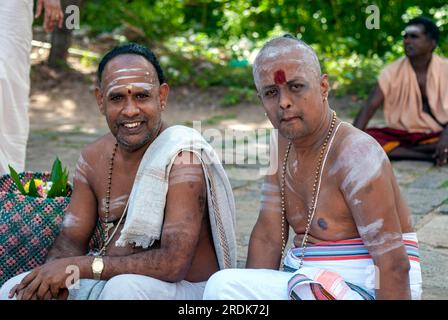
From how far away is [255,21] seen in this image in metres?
11.7

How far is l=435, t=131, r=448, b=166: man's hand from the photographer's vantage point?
6715 millimetres

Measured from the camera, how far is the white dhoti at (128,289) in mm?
2895

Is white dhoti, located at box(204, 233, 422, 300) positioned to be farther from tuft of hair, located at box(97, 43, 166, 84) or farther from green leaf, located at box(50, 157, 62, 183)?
green leaf, located at box(50, 157, 62, 183)

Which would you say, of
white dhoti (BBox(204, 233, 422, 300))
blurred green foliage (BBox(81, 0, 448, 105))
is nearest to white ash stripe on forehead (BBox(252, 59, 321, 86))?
white dhoti (BBox(204, 233, 422, 300))

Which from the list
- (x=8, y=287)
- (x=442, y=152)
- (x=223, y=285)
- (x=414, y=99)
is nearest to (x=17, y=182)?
(x=8, y=287)

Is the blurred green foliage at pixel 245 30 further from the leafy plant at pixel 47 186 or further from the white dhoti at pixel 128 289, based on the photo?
the white dhoti at pixel 128 289

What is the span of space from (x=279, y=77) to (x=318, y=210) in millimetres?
510

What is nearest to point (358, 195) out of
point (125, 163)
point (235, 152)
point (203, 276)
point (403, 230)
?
point (403, 230)

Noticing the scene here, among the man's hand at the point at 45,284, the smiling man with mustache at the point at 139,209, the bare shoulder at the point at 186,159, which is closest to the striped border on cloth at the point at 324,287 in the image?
the smiling man with mustache at the point at 139,209

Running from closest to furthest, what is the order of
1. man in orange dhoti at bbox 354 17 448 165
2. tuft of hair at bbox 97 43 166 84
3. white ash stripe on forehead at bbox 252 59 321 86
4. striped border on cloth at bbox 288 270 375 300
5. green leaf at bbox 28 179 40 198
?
1. striped border on cloth at bbox 288 270 375 300
2. white ash stripe on forehead at bbox 252 59 321 86
3. tuft of hair at bbox 97 43 166 84
4. green leaf at bbox 28 179 40 198
5. man in orange dhoti at bbox 354 17 448 165

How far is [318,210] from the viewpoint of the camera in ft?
9.86

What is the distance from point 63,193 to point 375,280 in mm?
1578

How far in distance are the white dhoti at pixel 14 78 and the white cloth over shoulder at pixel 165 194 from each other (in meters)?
1.83
